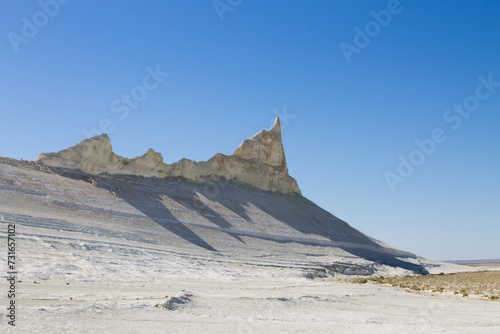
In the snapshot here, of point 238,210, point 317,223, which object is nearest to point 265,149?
point 317,223

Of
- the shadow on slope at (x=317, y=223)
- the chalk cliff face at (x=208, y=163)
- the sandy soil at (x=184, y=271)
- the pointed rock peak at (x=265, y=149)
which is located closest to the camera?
the sandy soil at (x=184, y=271)

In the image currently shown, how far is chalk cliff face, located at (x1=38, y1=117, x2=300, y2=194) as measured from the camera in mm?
41281

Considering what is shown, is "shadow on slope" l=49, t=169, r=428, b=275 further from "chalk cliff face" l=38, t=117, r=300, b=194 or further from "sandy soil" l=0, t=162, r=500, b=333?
"chalk cliff face" l=38, t=117, r=300, b=194

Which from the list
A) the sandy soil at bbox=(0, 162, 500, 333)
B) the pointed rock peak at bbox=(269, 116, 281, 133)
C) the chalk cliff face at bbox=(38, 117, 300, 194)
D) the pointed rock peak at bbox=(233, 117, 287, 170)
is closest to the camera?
the sandy soil at bbox=(0, 162, 500, 333)

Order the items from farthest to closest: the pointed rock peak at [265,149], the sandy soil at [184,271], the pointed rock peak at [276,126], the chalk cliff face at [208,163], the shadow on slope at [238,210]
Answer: the pointed rock peak at [276,126]
the pointed rock peak at [265,149]
the chalk cliff face at [208,163]
the shadow on slope at [238,210]
the sandy soil at [184,271]

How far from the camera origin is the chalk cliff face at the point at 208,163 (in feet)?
135

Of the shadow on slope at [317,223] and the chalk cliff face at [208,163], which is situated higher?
the chalk cliff face at [208,163]

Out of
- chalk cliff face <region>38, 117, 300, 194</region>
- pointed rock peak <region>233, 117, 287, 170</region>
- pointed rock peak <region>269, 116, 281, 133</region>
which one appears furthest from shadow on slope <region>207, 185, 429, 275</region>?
pointed rock peak <region>269, 116, 281, 133</region>

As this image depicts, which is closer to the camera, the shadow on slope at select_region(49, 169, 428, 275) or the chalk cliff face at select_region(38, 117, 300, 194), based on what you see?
the shadow on slope at select_region(49, 169, 428, 275)

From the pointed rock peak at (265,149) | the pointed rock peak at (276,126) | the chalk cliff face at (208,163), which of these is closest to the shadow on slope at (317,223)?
the chalk cliff face at (208,163)

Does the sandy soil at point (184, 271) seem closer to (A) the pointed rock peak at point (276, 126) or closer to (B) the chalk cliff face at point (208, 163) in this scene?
(B) the chalk cliff face at point (208, 163)

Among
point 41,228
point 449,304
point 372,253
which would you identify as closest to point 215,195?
point 372,253

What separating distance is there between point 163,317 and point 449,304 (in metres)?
14.7

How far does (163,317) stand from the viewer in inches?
450
